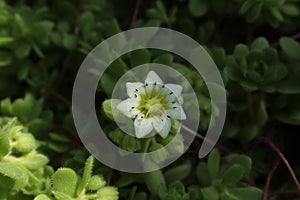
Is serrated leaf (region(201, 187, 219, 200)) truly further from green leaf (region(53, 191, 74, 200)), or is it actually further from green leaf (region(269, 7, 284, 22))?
green leaf (region(269, 7, 284, 22))

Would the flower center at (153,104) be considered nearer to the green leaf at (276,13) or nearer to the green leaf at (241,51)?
the green leaf at (241,51)

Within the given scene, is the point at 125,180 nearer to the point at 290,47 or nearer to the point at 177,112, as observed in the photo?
the point at 177,112

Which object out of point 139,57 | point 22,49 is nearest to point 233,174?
point 139,57

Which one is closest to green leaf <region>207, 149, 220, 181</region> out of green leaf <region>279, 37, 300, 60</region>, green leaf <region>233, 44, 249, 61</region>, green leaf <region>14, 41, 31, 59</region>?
green leaf <region>233, 44, 249, 61</region>

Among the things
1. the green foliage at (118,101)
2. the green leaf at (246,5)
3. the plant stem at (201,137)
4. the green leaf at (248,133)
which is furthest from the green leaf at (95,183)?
the green leaf at (246,5)

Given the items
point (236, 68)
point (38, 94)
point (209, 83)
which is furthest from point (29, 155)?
point (236, 68)

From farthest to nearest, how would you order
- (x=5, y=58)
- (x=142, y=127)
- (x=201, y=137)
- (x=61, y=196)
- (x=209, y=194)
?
(x=5, y=58)
(x=201, y=137)
(x=209, y=194)
(x=142, y=127)
(x=61, y=196)

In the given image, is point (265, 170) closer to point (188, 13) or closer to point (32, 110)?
point (188, 13)

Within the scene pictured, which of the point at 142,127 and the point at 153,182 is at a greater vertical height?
the point at 142,127
